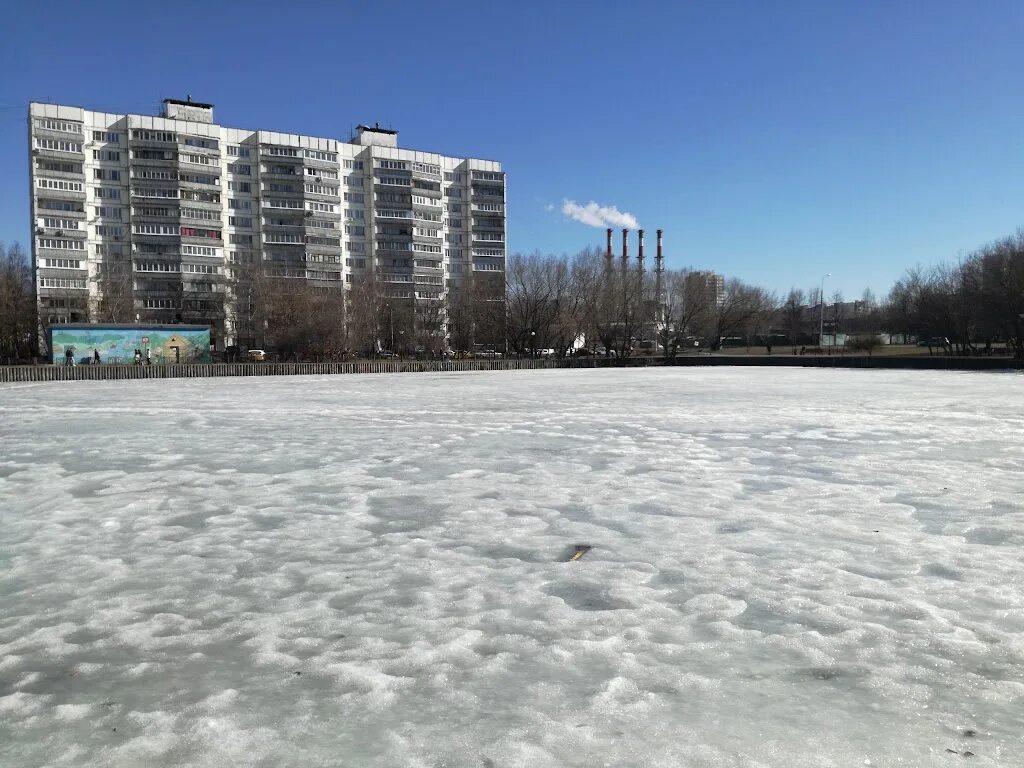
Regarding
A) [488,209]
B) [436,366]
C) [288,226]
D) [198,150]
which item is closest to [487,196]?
[488,209]

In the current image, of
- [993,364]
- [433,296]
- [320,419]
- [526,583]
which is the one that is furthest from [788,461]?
[433,296]

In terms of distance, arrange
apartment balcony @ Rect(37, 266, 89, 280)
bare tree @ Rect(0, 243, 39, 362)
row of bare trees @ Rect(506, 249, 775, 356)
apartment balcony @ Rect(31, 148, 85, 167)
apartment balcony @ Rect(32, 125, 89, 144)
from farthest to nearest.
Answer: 1. apartment balcony @ Rect(32, 125, 89, 144)
2. apartment balcony @ Rect(31, 148, 85, 167)
3. apartment balcony @ Rect(37, 266, 89, 280)
4. row of bare trees @ Rect(506, 249, 775, 356)
5. bare tree @ Rect(0, 243, 39, 362)

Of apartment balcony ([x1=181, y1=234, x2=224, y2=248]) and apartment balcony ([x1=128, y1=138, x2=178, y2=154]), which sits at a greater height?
apartment balcony ([x1=128, y1=138, x2=178, y2=154])

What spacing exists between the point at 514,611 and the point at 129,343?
43104mm

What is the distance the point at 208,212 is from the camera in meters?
90.0

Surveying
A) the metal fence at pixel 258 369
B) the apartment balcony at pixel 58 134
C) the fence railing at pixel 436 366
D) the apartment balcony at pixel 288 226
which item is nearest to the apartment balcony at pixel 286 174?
the apartment balcony at pixel 288 226

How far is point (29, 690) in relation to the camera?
3.28 meters

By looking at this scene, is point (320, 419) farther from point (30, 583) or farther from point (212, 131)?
point (212, 131)

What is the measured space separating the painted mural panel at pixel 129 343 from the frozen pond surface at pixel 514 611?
118ft

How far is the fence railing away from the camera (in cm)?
3731

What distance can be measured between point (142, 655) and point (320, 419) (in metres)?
12.0

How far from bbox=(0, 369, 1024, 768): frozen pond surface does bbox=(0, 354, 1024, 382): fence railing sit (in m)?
31.9

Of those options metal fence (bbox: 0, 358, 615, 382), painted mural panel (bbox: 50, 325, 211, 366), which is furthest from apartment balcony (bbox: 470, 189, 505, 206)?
painted mural panel (bbox: 50, 325, 211, 366)

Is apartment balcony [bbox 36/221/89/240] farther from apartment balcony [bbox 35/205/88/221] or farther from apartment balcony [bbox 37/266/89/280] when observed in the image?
apartment balcony [bbox 37/266/89/280]
